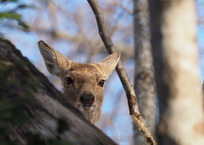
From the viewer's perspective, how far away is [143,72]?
30.5ft

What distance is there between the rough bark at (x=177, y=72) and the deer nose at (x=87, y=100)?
4.31 meters

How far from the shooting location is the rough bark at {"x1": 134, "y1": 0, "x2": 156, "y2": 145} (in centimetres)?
868

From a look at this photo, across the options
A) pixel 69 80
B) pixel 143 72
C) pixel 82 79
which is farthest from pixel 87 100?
pixel 143 72

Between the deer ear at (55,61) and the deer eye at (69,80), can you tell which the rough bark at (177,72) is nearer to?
the deer eye at (69,80)

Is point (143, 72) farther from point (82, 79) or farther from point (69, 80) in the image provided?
point (69, 80)

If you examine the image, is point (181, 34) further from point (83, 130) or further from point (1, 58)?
point (1, 58)

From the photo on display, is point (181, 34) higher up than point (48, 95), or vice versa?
point (181, 34)

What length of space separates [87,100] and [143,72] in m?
1.58

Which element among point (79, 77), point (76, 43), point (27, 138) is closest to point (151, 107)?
point (79, 77)

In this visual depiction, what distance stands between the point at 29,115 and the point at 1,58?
0.49 m

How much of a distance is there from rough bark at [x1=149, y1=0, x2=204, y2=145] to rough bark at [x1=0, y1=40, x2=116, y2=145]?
49 cm

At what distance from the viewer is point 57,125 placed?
359cm

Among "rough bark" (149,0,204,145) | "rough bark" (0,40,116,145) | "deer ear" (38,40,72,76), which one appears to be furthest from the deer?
"rough bark" (149,0,204,145)

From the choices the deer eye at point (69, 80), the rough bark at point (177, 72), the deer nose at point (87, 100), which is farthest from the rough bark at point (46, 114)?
the deer eye at point (69, 80)
